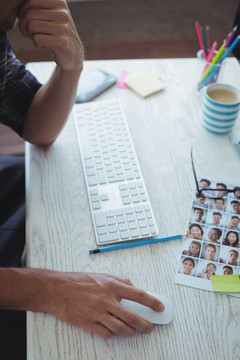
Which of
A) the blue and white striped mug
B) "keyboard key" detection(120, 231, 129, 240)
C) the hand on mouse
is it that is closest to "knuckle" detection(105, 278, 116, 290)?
the hand on mouse

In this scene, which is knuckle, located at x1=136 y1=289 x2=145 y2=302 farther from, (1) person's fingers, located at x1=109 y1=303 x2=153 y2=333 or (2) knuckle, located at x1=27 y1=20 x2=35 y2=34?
(2) knuckle, located at x1=27 y1=20 x2=35 y2=34

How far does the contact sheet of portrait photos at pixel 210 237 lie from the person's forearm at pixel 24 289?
0.25 m

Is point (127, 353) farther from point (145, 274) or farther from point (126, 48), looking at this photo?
point (126, 48)

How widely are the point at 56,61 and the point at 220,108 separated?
1.43ft

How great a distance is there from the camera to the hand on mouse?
0.62 meters

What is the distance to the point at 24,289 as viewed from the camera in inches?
26.5

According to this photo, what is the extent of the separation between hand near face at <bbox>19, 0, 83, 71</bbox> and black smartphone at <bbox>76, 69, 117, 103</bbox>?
0.20 meters

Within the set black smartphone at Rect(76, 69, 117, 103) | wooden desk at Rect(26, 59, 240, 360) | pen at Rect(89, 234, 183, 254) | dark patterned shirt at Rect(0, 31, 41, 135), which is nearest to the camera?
wooden desk at Rect(26, 59, 240, 360)

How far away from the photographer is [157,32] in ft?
9.17

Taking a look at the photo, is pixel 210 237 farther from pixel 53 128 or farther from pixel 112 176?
pixel 53 128

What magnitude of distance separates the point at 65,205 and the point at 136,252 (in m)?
0.19

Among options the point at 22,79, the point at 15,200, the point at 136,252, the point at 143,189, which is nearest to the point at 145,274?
the point at 136,252

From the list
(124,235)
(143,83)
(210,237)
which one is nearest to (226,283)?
(210,237)

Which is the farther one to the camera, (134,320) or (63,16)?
(63,16)
